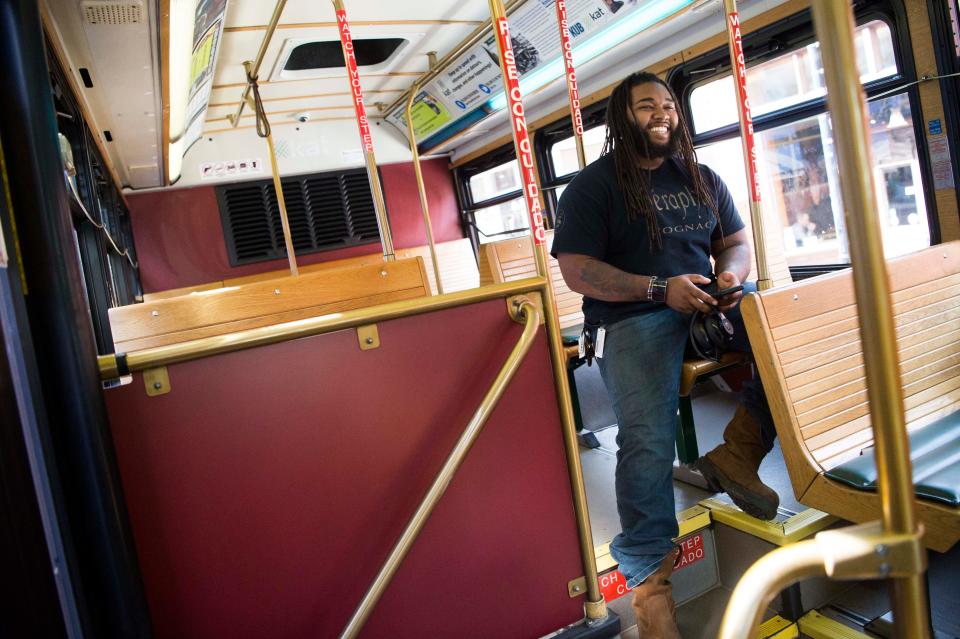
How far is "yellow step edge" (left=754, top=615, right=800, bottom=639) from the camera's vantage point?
69.1 inches

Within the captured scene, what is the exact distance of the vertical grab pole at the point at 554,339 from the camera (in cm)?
165

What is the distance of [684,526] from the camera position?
6.36 ft

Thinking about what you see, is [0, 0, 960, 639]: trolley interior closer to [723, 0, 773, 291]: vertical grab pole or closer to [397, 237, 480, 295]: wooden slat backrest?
[723, 0, 773, 291]: vertical grab pole

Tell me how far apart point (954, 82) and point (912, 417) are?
164 cm

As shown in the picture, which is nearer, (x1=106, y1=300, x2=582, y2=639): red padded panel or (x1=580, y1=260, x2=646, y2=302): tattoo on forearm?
(x1=106, y1=300, x2=582, y2=639): red padded panel

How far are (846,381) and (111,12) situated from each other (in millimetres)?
2789

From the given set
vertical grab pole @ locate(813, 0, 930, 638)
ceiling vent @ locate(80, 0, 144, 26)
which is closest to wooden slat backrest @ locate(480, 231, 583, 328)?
ceiling vent @ locate(80, 0, 144, 26)

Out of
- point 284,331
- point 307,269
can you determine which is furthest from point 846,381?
point 307,269

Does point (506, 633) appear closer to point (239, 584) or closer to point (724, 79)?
point (239, 584)

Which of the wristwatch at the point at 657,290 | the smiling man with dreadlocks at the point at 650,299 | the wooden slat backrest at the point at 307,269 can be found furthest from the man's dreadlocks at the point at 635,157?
the wooden slat backrest at the point at 307,269

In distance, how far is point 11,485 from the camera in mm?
917

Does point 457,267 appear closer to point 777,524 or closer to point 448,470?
point 777,524

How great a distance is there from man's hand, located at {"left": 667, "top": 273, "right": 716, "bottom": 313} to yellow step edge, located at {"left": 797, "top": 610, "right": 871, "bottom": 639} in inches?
34.1

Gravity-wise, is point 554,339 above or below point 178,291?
below
